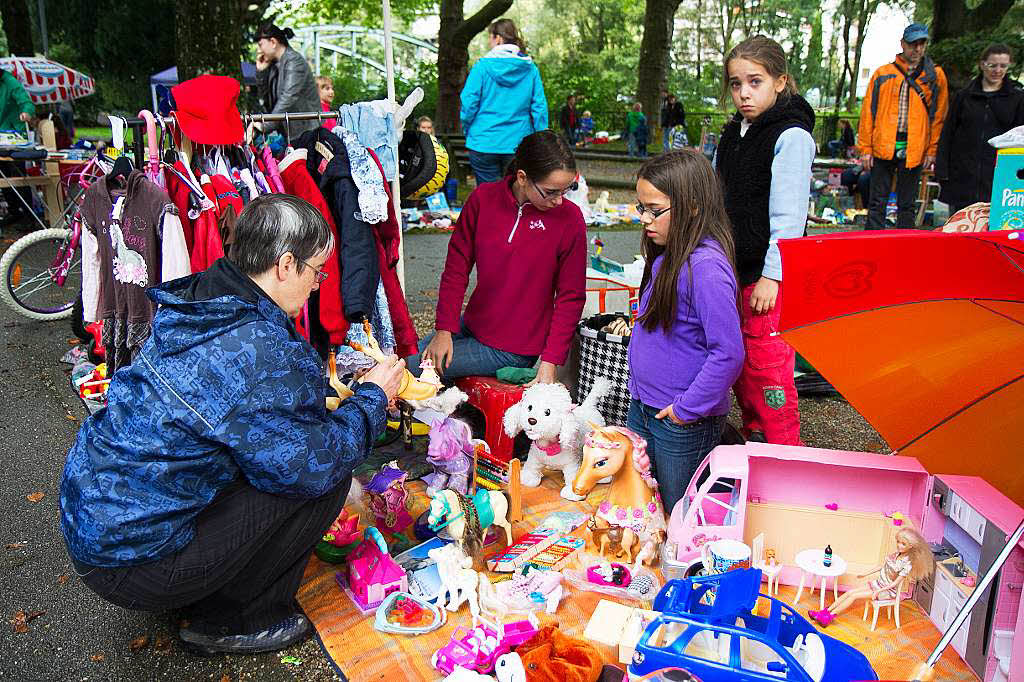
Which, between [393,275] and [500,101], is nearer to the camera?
[393,275]

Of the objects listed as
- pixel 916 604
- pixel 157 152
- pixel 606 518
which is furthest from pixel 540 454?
pixel 157 152

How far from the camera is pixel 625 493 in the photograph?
301 centimetres

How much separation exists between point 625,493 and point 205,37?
5.42 metres

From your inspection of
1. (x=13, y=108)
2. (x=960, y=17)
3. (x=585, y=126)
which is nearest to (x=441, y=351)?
(x=13, y=108)

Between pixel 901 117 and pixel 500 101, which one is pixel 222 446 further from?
pixel 901 117

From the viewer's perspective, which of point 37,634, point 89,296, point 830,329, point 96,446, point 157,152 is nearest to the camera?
point 830,329

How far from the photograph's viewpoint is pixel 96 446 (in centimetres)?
216

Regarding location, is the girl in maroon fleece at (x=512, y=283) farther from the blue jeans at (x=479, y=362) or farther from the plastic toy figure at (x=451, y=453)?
the plastic toy figure at (x=451, y=453)

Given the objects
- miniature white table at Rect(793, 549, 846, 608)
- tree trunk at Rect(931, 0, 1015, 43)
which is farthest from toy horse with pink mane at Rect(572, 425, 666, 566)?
tree trunk at Rect(931, 0, 1015, 43)

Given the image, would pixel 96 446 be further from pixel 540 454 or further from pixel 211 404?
pixel 540 454

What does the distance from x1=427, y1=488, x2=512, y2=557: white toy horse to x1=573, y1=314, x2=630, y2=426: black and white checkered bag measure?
44.6 inches

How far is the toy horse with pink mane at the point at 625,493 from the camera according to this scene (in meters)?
2.91

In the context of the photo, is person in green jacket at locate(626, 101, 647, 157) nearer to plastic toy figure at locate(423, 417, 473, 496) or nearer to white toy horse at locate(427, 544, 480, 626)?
plastic toy figure at locate(423, 417, 473, 496)

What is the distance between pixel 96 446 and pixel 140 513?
244 millimetres
